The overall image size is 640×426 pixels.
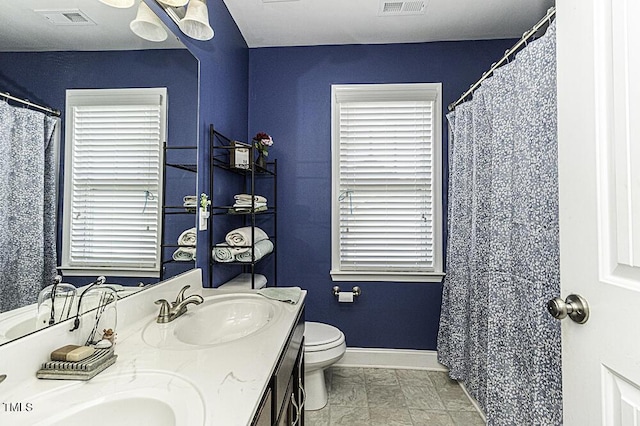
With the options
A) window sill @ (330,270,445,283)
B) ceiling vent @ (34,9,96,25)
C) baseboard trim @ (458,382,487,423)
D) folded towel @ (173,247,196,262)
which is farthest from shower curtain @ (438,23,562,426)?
ceiling vent @ (34,9,96,25)

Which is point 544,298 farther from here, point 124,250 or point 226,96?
point 226,96

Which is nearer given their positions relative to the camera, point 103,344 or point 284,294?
point 103,344

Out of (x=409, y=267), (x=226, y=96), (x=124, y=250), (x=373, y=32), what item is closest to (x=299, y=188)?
(x=226, y=96)

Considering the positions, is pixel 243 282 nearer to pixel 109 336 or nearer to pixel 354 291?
pixel 354 291

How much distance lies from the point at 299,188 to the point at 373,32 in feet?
4.16

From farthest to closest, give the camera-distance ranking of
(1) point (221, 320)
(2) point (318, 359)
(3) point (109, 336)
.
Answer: (2) point (318, 359), (1) point (221, 320), (3) point (109, 336)

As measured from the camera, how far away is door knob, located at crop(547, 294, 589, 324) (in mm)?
784

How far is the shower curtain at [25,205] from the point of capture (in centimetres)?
77

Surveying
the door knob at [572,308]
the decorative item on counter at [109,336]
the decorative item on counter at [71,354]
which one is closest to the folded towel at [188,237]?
the decorative item on counter at [109,336]

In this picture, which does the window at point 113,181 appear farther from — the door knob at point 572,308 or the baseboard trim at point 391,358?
the baseboard trim at point 391,358

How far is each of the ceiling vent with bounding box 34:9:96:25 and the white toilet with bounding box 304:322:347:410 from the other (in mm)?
1770

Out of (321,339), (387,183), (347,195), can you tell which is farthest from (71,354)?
(387,183)

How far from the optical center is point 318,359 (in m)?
1.93

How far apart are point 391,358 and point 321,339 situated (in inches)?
32.6
